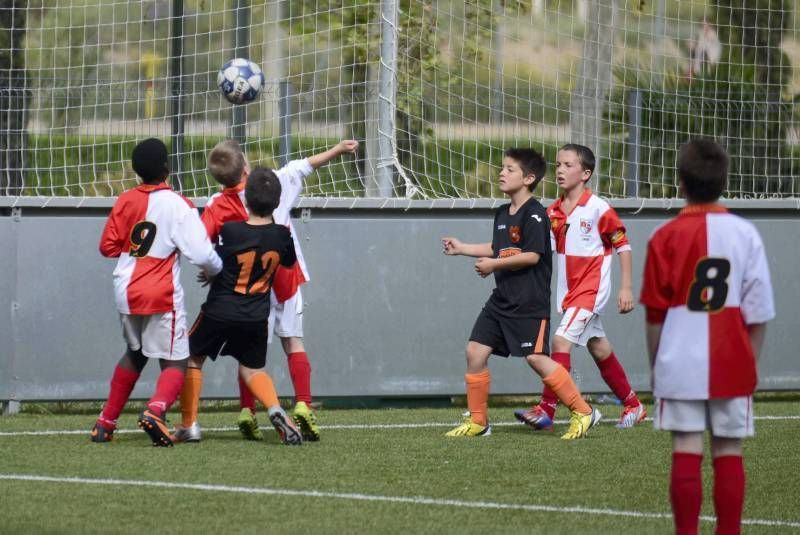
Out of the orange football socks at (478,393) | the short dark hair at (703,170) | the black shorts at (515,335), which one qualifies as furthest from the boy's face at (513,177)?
the short dark hair at (703,170)

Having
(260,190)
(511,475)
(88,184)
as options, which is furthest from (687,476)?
(88,184)

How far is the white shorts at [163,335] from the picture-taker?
281 inches

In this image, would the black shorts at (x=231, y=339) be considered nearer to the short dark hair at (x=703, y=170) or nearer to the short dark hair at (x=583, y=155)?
the short dark hair at (x=583, y=155)

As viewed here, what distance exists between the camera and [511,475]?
636 centimetres

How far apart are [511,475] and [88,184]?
4465 mm

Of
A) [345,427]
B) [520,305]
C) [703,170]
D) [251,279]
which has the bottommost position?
[345,427]

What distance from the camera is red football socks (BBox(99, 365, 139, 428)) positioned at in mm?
7297

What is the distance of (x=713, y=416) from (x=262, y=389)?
3219 mm

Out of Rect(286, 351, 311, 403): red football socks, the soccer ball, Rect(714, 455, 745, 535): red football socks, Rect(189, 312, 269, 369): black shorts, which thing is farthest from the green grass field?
the soccer ball

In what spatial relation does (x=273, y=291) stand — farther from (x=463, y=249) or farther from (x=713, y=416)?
(x=713, y=416)

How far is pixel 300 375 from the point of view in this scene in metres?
7.68

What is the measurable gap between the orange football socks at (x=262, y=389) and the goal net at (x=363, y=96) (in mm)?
2436

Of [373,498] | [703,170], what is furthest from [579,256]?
[703,170]

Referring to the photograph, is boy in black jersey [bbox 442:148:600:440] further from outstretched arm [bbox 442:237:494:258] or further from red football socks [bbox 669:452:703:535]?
red football socks [bbox 669:452:703:535]
